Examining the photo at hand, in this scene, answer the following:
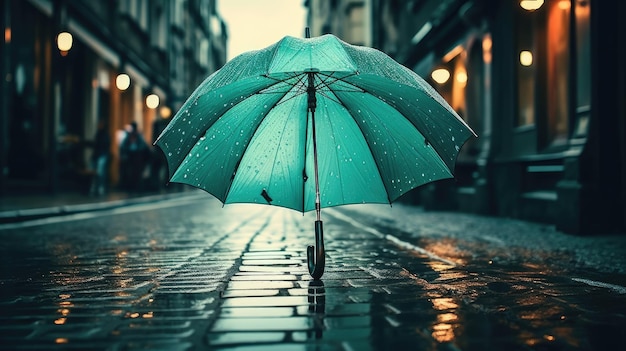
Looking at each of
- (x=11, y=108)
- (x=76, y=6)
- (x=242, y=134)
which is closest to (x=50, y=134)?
(x=11, y=108)

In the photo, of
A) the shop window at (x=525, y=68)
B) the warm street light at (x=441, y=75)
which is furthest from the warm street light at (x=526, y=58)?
the warm street light at (x=441, y=75)

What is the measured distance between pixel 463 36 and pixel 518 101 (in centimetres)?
376

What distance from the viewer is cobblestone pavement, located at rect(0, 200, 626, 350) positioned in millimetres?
3125

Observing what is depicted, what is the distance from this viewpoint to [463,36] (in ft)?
53.7

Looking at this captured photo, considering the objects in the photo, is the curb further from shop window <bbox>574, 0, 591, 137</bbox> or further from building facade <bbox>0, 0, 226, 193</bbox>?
shop window <bbox>574, 0, 591, 137</bbox>

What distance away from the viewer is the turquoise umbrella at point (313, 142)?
14.6ft

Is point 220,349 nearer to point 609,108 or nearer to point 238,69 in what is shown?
point 238,69

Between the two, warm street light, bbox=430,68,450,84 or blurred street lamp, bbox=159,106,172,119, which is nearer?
warm street light, bbox=430,68,450,84

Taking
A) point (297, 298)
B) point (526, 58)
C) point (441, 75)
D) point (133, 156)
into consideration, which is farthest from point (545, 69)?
point (133, 156)

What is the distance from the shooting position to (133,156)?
22375 millimetres

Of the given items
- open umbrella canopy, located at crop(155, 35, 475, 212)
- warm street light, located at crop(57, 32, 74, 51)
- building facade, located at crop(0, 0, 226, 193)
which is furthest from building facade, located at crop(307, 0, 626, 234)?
building facade, located at crop(0, 0, 226, 193)

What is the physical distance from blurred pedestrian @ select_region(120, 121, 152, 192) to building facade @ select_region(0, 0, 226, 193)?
0.56m

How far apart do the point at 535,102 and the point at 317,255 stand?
8459 mm

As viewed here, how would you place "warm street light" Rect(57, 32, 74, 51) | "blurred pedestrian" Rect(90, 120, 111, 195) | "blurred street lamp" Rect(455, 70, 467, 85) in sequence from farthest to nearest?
"blurred pedestrian" Rect(90, 120, 111, 195) → "warm street light" Rect(57, 32, 74, 51) → "blurred street lamp" Rect(455, 70, 467, 85)
